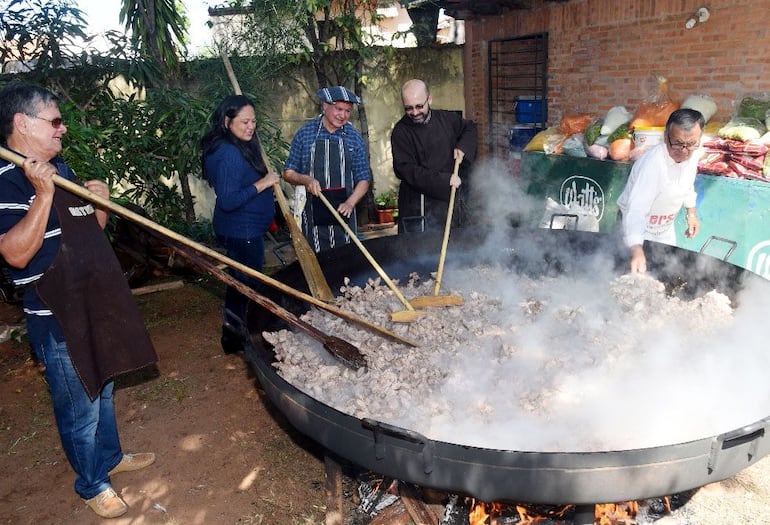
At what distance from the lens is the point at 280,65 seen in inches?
305

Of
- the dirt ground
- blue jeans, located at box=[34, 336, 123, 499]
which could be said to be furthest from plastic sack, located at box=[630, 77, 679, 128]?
blue jeans, located at box=[34, 336, 123, 499]

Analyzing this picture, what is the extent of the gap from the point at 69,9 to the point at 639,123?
6161mm

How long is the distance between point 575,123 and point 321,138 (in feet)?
12.1

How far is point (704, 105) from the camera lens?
5305mm

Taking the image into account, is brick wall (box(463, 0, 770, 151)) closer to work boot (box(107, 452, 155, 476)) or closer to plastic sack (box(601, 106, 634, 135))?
plastic sack (box(601, 106, 634, 135))

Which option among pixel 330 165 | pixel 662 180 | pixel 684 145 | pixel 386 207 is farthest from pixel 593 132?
pixel 386 207

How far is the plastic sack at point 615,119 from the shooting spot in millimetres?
5871

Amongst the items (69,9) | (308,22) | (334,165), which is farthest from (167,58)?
(334,165)

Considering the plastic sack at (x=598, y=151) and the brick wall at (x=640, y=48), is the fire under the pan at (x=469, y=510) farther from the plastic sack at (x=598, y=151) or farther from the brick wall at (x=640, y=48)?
the brick wall at (x=640, y=48)

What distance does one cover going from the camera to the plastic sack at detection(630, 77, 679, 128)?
5500 mm

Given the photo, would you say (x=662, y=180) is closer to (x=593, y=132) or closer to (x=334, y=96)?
(x=334, y=96)

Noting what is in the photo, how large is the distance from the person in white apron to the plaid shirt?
77.3 inches

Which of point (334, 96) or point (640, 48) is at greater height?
point (640, 48)

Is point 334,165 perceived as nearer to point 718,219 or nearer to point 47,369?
point 47,369
